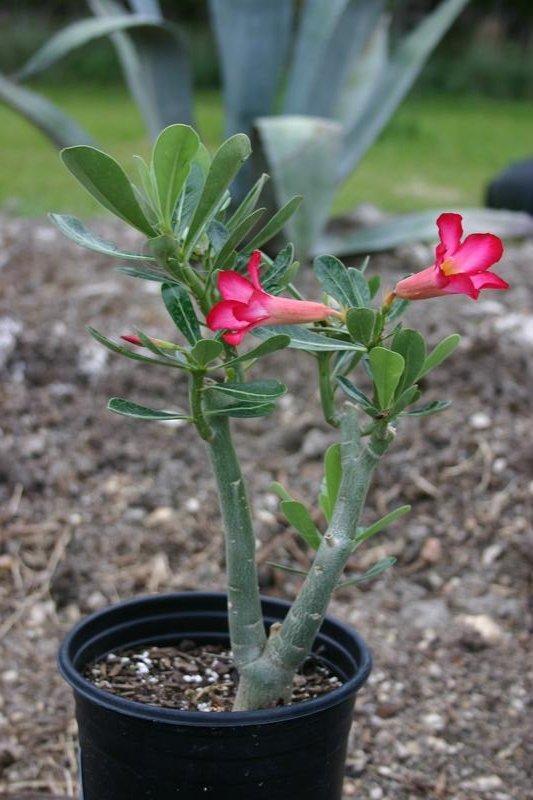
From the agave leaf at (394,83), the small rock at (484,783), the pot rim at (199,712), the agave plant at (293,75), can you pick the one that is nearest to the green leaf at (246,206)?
the pot rim at (199,712)

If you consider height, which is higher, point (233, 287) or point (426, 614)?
point (233, 287)

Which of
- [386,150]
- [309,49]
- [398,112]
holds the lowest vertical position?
[309,49]

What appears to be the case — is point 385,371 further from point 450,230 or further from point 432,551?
point 432,551

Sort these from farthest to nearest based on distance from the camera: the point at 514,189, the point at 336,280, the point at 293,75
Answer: the point at 514,189, the point at 293,75, the point at 336,280

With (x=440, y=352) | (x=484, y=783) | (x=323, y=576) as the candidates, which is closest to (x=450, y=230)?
(x=440, y=352)

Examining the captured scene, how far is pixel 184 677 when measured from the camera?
44.1 inches

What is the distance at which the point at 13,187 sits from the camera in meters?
5.06

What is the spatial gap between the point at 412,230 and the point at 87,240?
6.76 feet

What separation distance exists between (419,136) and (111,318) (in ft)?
18.9

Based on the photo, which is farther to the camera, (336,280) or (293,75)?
(293,75)

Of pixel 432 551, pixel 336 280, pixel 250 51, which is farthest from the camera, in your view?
pixel 250 51

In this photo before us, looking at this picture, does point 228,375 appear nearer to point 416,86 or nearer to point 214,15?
point 214,15

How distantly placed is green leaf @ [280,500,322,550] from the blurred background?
10.1ft

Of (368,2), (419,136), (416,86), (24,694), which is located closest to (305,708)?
(24,694)
